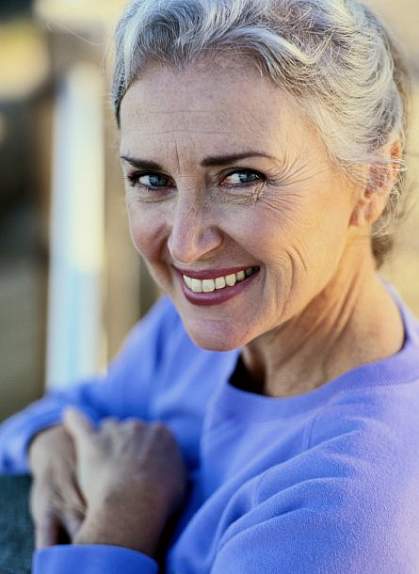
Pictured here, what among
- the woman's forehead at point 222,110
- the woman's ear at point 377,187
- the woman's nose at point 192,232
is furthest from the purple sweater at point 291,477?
the woman's forehead at point 222,110

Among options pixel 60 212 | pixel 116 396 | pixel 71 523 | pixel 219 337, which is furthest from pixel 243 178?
pixel 60 212

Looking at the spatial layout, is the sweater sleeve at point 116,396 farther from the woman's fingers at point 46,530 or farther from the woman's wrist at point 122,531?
the woman's wrist at point 122,531

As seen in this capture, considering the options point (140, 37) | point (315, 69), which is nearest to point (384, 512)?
point (315, 69)

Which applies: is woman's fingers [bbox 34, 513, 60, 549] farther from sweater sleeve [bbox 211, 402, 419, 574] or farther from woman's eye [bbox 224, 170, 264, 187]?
woman's eye [bbox 224, 170, 264, 187]

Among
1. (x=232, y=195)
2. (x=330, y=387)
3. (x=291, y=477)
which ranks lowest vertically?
(x=291, y=477)

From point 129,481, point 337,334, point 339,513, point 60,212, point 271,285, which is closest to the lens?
point 339,513

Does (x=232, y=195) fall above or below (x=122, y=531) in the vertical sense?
above

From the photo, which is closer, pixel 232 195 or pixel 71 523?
pixel 232 195

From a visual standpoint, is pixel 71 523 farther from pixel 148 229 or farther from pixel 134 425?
pixel 148 229

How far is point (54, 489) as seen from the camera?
1.98m

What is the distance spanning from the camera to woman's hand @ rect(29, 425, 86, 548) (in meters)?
1.86

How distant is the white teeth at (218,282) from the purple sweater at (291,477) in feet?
0.78

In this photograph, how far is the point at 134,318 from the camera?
402 cm

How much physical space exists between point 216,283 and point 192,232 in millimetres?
121
